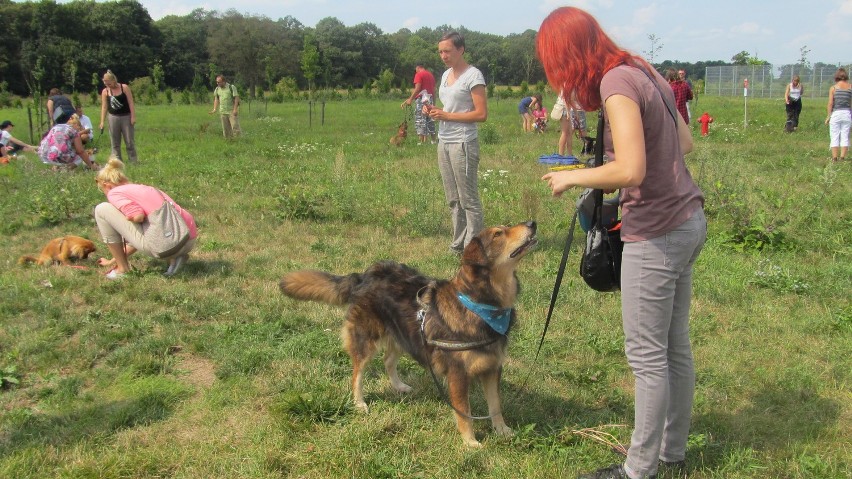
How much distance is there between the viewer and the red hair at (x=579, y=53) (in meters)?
2.50

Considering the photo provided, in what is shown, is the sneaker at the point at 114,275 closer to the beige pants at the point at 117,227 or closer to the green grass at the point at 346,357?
the green grass at the point at 346,357

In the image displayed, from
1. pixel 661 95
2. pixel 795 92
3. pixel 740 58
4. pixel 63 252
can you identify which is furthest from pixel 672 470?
pixel 740 58

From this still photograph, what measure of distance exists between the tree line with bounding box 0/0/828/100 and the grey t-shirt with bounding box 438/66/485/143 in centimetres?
3861

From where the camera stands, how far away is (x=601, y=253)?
283 centimetres

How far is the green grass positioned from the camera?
3326 millimetres

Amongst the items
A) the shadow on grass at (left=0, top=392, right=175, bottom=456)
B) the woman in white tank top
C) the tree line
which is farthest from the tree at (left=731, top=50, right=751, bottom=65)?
the shadow on grass at (left=0, top=392, right=175, bottom=456)

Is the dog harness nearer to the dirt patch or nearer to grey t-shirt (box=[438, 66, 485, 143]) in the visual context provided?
the dirt patch

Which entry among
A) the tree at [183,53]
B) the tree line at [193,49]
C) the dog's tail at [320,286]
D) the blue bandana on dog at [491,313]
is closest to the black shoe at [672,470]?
the blue bandana on dog at [491,313]

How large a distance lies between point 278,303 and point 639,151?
3.93m

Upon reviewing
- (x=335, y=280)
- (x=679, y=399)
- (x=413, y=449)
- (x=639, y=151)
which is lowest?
(x=413, y=449)

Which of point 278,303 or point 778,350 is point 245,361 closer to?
point 278,303

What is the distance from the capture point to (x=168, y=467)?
10.7 ft

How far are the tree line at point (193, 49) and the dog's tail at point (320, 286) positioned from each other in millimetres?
40776

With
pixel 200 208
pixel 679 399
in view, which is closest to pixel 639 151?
pixel 679 399
